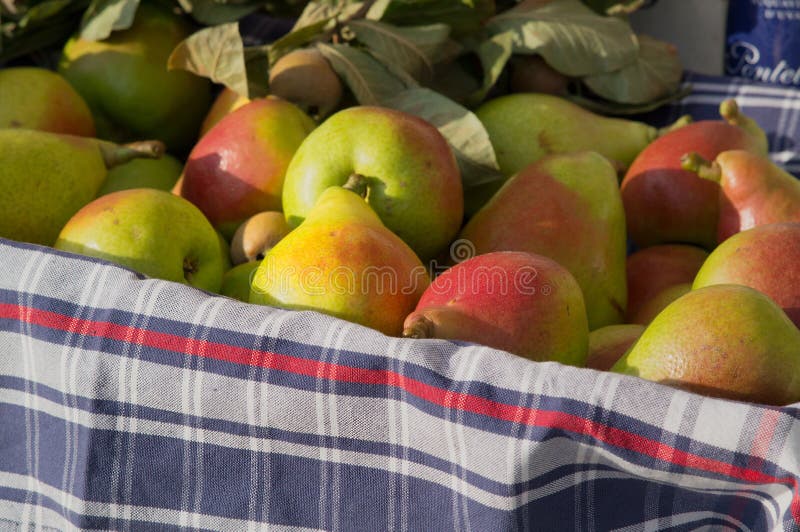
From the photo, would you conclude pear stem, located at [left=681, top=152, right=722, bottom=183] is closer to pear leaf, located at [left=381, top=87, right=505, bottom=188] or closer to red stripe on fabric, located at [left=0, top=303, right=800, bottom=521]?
pear leaf, located at [left=381, top=87, right=505, bottom=188]

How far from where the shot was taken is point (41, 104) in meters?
1.23

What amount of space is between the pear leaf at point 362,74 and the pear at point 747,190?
1.46 feet

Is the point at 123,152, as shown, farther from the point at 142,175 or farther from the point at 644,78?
the point at 644,78

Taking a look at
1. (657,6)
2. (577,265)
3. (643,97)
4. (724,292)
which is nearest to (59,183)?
(577,265)

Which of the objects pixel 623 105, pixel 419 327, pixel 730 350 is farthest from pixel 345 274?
pixel 623 105

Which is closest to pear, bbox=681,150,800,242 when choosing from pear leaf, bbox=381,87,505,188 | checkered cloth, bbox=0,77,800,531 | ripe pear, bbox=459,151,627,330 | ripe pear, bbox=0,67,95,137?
ripe pear, bbox=459,151,627,330

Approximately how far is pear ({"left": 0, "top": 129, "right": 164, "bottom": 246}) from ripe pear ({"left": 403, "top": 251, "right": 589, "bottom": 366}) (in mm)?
485

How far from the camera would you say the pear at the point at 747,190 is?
0.99m

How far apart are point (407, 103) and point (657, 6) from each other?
0.79 meters

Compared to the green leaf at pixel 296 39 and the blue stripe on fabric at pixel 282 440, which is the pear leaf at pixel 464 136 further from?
the blue stripe on fabric at pixel 282 440

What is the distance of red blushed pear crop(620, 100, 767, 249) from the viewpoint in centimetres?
110

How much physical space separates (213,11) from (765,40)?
A: 1003mm

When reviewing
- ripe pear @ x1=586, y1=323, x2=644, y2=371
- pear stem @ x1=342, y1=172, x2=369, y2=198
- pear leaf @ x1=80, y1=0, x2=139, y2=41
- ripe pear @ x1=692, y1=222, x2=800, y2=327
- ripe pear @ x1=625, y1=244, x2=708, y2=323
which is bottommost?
ripe pear @ x1=625, y1=244, x2=708, y2=323

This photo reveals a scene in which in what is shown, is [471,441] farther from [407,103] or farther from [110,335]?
[407,103]
